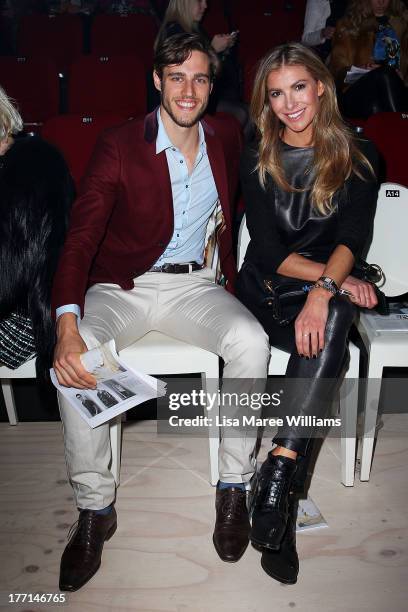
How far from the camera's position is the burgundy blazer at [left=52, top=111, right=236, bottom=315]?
183cm

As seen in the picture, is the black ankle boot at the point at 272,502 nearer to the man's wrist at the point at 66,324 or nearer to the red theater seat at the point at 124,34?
the man's wrist at the point at 66,324

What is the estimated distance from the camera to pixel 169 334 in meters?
1.98

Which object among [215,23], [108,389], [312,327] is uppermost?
[215,23]

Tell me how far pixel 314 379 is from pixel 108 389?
0.55 meters

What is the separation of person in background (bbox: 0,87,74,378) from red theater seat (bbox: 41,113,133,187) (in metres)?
0.99

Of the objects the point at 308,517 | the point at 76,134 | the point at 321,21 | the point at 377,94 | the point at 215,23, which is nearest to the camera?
the point at 308,517

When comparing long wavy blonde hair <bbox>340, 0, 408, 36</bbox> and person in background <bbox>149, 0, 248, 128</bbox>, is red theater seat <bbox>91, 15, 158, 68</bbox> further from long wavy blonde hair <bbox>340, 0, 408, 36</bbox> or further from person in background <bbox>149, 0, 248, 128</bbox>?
long wavy blonde hair <bbox>340, 0, 408, 36</bbox>

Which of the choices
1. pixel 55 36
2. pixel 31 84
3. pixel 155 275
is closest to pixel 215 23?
pixel 55 36

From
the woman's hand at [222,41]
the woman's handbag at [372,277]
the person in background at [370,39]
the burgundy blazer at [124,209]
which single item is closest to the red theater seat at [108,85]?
the woman's hand at [222,41]

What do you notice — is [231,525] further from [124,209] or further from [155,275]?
[124,209]

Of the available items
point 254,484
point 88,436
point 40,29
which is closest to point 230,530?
point 254,484

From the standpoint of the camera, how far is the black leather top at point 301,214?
1.92 meters

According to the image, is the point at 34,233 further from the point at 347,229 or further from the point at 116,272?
the point at 347,229

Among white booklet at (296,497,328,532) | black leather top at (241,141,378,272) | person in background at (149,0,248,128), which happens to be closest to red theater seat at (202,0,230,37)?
person in background at (149,0,248,128)
